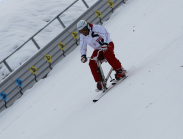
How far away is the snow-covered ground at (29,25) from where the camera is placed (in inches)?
498

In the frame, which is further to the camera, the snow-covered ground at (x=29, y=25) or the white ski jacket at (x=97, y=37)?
the snow-covered ground at (x=29, y=25)

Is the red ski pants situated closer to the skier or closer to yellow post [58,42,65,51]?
the skier

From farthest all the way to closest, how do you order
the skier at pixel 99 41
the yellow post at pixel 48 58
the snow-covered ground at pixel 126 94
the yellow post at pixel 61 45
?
the yellow post at pixel 61 45
the yellow post at pixel 48 58
the skier at pixel 99 41
the snow-covered ground at pixel 126 94

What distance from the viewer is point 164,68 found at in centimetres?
461

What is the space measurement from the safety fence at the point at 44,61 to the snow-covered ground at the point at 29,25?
1438mm

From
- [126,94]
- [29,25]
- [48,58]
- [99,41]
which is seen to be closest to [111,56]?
[99,41]

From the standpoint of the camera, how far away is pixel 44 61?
11.0 m

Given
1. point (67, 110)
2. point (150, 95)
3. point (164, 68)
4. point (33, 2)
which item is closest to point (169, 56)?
point (164, 68)

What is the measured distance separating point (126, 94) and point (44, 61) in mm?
7012

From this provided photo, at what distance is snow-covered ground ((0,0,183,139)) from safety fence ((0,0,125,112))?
42 centimetres

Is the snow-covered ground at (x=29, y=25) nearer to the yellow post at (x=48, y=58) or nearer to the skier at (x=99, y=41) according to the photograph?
the yellow post at (x=48, y=58)

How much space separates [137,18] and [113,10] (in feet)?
10.4

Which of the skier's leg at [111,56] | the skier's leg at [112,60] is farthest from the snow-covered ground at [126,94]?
the skier's leg at [111,56]

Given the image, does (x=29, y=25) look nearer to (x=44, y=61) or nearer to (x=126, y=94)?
(x=44, y=61)
